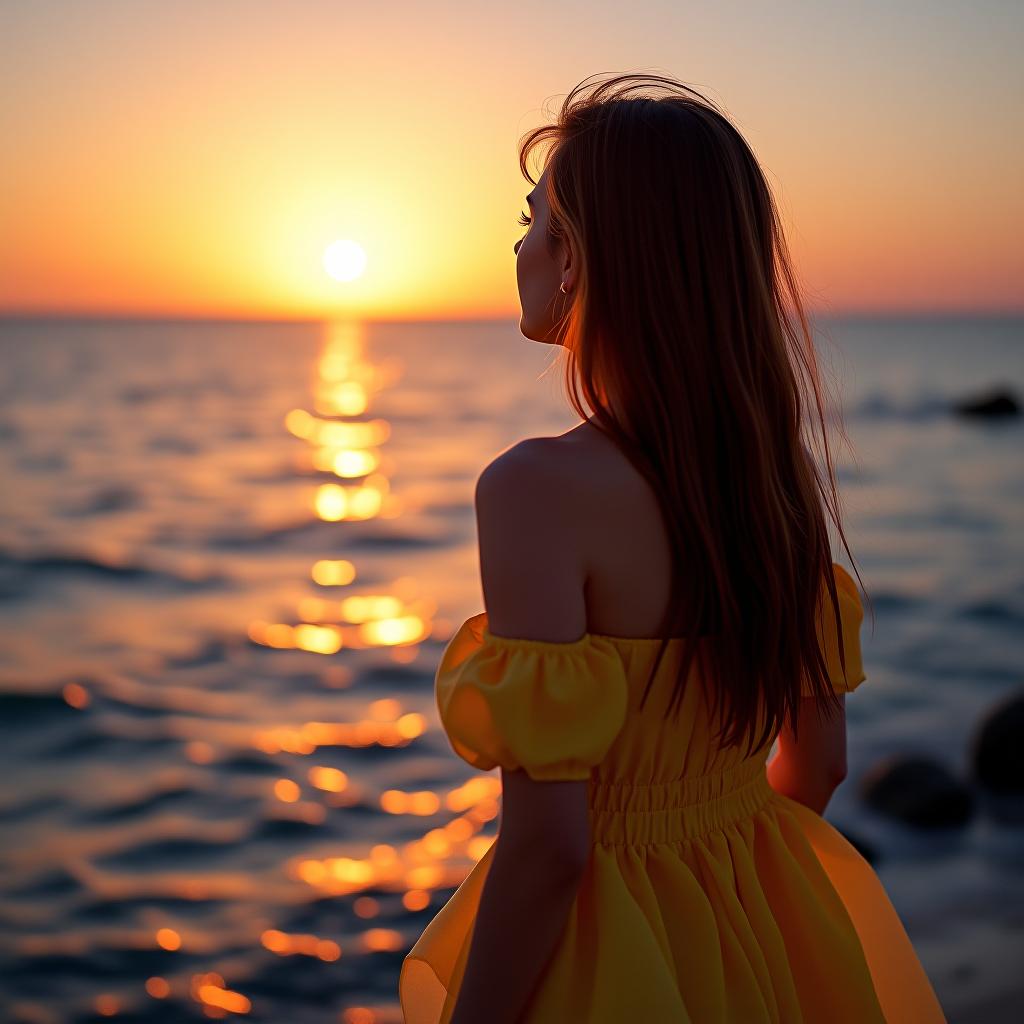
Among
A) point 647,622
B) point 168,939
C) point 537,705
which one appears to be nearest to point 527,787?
point 537,705

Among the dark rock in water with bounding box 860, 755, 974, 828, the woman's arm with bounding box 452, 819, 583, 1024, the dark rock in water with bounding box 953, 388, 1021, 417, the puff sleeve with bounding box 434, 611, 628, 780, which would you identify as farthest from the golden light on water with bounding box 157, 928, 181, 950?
the dark rock in water with bounding box 953, 388, 1021, 417

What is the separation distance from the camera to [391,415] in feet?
134

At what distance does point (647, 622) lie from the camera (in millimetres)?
1473

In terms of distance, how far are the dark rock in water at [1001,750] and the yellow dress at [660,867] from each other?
538cm

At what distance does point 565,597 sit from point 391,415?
3989 centimetres

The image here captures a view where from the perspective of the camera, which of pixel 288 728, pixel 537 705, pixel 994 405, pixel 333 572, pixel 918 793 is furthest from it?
pixel 994 405

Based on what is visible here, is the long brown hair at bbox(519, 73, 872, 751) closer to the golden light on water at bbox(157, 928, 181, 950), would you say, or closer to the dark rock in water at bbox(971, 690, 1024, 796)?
the golden light on water at bbox(157, 928, 181, 950)

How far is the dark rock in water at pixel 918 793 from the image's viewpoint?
627 centimetres

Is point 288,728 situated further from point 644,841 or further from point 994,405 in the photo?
point 994,405

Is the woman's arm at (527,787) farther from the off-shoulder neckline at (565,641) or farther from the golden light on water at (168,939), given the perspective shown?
the golden light on water at (168,939)

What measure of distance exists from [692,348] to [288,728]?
705cm

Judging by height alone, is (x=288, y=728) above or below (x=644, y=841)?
below

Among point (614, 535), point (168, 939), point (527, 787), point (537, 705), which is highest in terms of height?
point (614, 535)

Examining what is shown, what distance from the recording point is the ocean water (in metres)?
5.20
